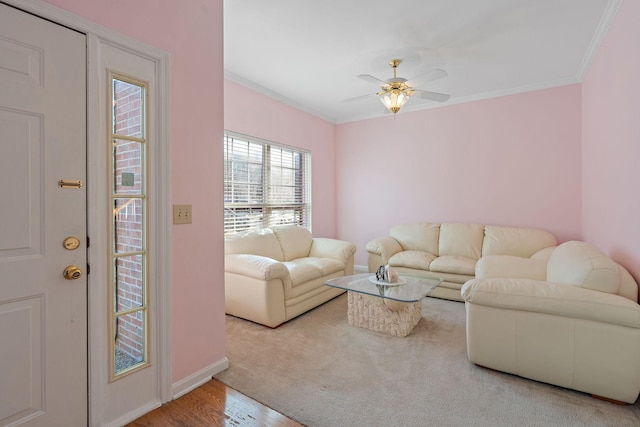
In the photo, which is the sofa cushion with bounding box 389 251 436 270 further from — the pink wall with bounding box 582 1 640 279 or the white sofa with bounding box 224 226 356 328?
the pink wall with bounding box 582 1 640 279

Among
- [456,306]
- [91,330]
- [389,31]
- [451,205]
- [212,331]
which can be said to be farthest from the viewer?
[451,205]

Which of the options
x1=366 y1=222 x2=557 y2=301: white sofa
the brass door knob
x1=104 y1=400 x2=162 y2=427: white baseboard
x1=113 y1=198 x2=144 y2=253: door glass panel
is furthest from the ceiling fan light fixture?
A: x1=104 y1=400 x2=162 y2=427: white baseboard

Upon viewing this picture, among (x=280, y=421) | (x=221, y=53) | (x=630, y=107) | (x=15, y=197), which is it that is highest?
(x=221, y=53)

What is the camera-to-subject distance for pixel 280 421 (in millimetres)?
1734

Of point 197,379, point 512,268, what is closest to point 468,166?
point 512,268

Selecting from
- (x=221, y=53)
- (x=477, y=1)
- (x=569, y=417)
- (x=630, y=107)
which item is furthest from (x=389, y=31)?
(x=569, y=417)

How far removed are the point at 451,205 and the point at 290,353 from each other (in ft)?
10.8

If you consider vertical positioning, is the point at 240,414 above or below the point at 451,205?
below

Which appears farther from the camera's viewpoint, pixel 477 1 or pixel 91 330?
pixel 477 1

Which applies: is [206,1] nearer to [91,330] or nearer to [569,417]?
[91,330]

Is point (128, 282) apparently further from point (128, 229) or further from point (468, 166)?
point (468, 166)

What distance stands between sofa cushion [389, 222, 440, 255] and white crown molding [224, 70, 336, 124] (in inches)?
89.5

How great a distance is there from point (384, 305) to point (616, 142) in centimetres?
232

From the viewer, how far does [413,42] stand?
2.92 meters
